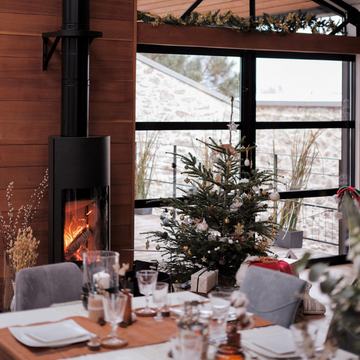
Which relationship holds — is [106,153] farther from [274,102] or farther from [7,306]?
[274,102]

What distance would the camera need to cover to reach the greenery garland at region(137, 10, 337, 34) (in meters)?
4.98

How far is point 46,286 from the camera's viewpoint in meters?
2.58

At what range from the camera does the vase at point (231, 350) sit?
1738 millimetres

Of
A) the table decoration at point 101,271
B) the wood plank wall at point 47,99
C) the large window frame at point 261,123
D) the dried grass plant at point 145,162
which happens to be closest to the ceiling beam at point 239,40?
the large window frame at point 261,123

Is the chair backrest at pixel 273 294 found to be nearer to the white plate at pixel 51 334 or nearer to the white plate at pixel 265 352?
the white plate at pixel 265 352

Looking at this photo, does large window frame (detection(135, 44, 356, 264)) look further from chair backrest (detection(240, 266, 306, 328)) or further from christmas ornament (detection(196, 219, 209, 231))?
chair backrest (detection(240, 266, 306, 328))

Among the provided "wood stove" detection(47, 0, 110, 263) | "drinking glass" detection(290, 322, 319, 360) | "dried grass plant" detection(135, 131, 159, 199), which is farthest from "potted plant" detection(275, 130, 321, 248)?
"drinking glass" detection(290, 322, 319, 360)

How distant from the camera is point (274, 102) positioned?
5.73 m

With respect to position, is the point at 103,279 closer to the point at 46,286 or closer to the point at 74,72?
the point at 46,286

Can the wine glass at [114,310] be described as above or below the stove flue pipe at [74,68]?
below

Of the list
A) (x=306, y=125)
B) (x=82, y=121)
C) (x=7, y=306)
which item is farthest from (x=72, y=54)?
(x=306, y=125)

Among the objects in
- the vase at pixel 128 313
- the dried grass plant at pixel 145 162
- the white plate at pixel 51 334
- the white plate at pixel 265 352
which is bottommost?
the white plate at pixel 265 352

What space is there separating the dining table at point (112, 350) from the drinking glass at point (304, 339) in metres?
0.18

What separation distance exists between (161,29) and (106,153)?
147 centimetres
